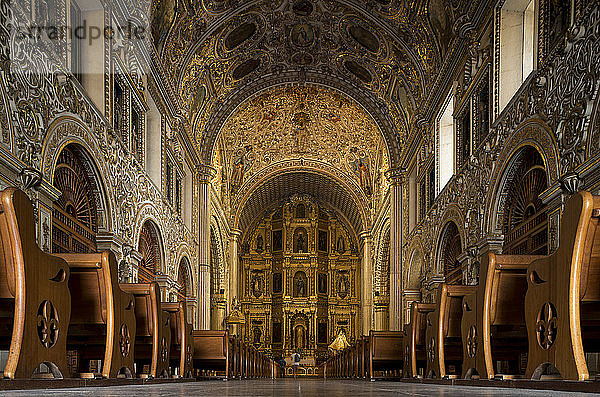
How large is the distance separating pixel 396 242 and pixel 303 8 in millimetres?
7884

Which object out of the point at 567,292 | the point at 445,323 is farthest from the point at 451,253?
the point at 567,292

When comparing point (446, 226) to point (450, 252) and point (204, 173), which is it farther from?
point (204, 173)

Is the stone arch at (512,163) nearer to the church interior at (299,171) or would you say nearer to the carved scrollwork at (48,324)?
the church interior at (299,171)

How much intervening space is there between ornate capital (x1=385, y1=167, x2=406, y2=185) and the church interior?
0.26ft

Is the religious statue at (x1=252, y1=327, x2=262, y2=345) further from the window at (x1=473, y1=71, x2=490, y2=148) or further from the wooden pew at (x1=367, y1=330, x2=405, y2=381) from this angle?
the window at (x1=473, y1=71, x2=490, y2=148)

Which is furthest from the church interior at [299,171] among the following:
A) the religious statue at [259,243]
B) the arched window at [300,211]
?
the religious statue at [259,243]

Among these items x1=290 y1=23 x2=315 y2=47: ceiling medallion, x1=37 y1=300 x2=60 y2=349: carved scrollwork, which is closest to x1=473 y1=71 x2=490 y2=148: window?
x1=290 y1=23 x2=315 y2=47: ceiling medallion

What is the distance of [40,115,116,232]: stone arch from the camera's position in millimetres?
8758

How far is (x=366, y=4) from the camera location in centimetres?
1736

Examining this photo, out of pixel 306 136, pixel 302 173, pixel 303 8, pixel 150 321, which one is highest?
pixel 303 8

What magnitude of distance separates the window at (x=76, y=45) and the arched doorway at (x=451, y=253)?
831 centimetres

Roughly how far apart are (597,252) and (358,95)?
707 inches

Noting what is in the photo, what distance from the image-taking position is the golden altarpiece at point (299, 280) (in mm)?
36594

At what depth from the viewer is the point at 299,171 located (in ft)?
102
